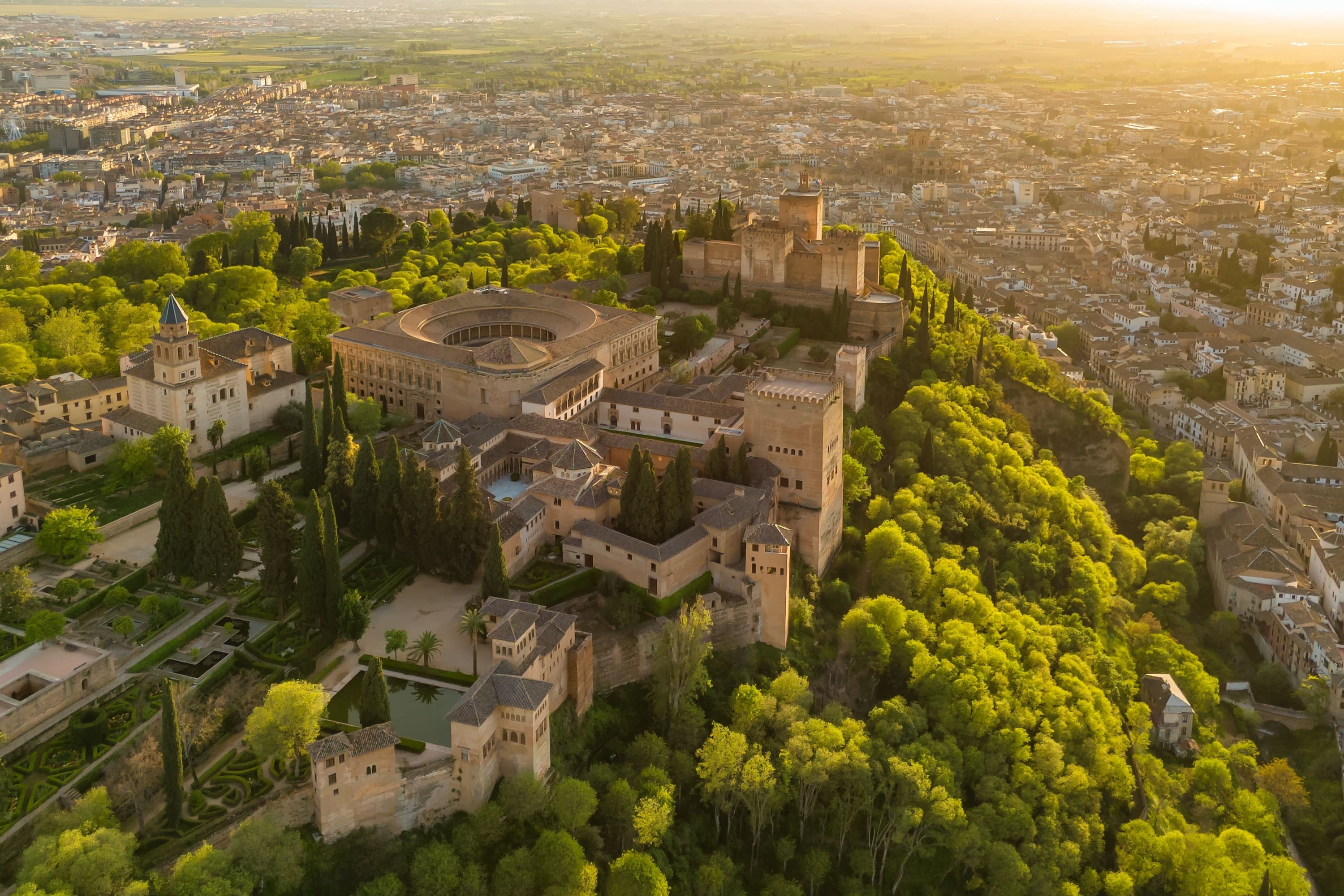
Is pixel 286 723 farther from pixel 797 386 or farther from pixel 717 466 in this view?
pixel 797 386

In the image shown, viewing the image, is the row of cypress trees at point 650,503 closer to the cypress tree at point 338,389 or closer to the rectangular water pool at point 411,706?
the rectangular water pool at point 411,706

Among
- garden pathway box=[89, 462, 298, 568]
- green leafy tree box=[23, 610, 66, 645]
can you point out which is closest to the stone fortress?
garden pathway box=[89, 462, 298, 568]

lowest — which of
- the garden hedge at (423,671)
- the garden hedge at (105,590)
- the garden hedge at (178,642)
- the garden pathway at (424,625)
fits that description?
the garden hedge at (423,671)

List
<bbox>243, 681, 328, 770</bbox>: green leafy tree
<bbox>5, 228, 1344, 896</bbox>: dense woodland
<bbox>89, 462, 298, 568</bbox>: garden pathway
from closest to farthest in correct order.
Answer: <bbox>243, 681, 328, 770</bbox>: green leafy tree, <bbox>5, 228, 1344, 896</bbox>: dense woodland, <bbox>89, 462, 298, 568</bbox>: garden pathway

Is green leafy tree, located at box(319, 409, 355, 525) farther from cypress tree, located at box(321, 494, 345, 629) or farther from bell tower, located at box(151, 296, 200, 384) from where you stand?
bell tower, located at box(151, 296, 200, 384)

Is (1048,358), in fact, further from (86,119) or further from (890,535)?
(86,119)

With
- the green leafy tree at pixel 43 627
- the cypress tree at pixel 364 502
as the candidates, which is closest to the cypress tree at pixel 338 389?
the cypress tree at pixel 364 502
